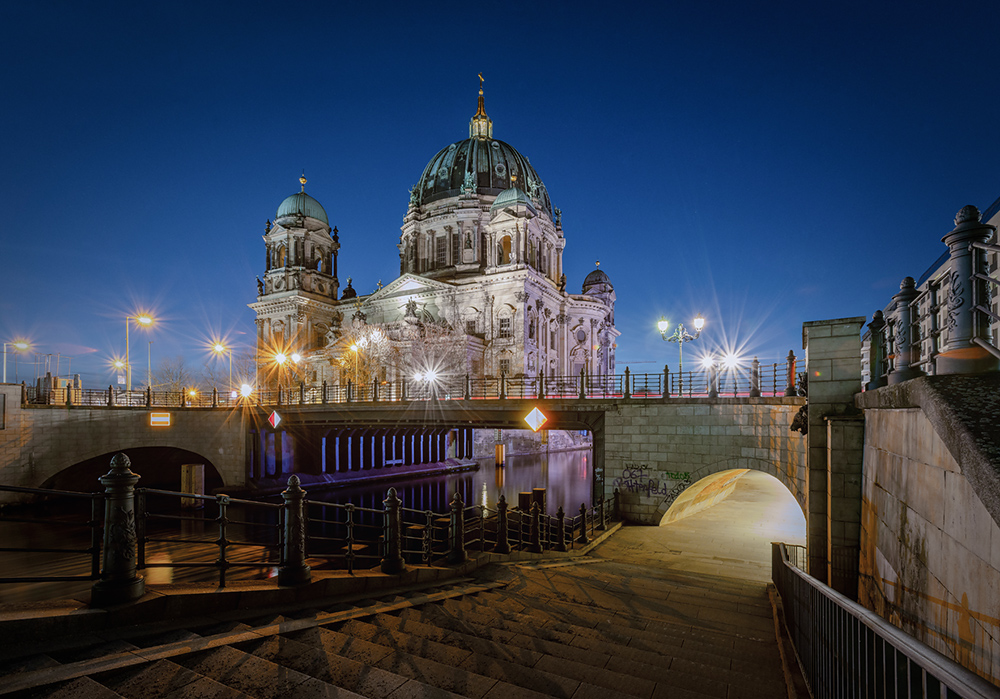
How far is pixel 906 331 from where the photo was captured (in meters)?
5.48

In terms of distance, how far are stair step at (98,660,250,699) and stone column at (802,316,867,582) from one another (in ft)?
29.9

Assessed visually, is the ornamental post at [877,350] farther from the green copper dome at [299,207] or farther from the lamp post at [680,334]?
the green copper dome at [299,207]

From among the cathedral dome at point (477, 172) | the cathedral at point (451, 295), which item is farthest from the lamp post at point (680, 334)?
the cathedral dome at point (477, 172)

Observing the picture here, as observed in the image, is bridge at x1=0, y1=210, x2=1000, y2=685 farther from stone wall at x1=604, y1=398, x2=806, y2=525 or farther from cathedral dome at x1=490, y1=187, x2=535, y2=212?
cathedral dome at x1=490, y1=187, x2=535, y2=212

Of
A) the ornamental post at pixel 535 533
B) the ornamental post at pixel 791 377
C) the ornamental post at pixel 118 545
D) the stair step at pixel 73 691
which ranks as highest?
the ornamental post at pixel 791 377

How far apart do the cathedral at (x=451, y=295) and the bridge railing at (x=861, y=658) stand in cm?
4122

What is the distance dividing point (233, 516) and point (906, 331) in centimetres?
3011

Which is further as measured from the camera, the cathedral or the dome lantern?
the dome lantern

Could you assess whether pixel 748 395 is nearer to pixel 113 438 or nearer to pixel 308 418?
pixel 308 418

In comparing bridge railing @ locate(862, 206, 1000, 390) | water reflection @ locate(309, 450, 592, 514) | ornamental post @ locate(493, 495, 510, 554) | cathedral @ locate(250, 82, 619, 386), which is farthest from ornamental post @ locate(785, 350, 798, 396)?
cathedral @ locate(250, 82, 619, 386)

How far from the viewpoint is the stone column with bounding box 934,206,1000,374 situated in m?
4.27

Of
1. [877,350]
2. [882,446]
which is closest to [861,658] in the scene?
[882,446]

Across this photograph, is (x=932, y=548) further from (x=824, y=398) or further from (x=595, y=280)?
(x=595, y=280)

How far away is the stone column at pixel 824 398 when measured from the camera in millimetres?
8609
